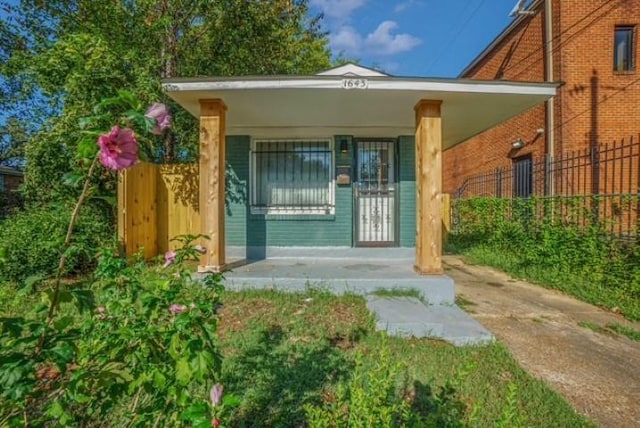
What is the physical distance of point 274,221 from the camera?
6547mm

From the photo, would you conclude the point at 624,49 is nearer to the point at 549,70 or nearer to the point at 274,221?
the point at 549,70

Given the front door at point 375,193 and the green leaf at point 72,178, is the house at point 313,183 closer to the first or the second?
the front door at point 375,193

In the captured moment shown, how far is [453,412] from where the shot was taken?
184cm

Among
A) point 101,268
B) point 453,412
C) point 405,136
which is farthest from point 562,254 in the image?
point 101,268

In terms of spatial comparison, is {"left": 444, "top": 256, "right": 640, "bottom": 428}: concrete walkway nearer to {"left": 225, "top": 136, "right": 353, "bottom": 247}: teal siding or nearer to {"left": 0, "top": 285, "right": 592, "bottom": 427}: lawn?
{"left": 0, "top": 285, "right": 592, "bottom": 427}: lawn

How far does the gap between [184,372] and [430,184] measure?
4080mm

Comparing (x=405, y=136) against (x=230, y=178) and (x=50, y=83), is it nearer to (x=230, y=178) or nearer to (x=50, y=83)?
(x=230, y=178)

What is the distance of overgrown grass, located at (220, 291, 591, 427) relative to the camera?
6.93 feet

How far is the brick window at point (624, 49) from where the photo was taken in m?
9.16

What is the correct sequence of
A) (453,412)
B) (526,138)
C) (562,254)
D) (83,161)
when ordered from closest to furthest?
(83,161) → (453,412) → (562,254) → (526,138)

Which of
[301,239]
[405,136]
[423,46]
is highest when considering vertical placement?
[423,46]

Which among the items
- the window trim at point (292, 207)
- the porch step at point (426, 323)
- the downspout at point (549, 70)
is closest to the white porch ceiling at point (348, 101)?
the window trim at point (292, 207)

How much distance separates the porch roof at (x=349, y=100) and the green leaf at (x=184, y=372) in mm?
3761

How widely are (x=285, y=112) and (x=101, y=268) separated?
4231 mm
